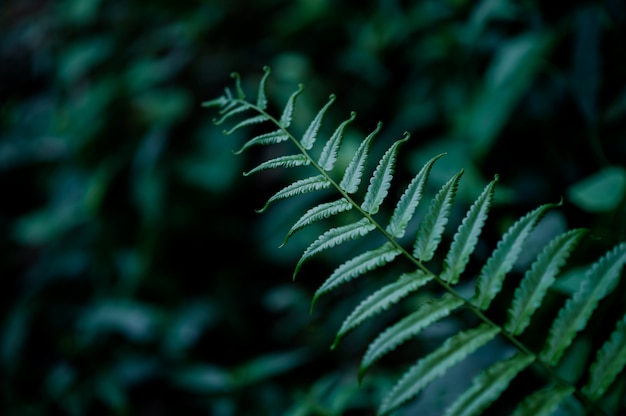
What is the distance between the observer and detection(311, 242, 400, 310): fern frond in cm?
55

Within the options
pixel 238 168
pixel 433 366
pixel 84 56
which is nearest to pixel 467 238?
pixel 433 366

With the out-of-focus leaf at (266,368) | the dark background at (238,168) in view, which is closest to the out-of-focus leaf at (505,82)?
the dark background at (238,168)

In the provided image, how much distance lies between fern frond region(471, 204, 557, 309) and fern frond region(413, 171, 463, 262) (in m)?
0.07

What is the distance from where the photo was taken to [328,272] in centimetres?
167

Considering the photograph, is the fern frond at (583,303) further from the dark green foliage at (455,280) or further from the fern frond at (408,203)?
the fern frond at (408,203)

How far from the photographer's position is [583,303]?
0.59 meters

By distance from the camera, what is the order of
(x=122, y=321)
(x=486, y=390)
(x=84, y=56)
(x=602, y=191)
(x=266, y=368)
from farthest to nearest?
(x=84, y=56) → (x=122, y=321) → (x=266, y=368) → (x=602, y=191) → (x=486, y=390)

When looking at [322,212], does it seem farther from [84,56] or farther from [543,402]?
[84,56]

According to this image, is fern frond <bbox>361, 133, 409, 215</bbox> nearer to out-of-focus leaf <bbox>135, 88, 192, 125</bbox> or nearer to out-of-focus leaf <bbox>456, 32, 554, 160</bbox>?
out-of-focus leaf <bbox>456, 32, 554, 160</bbox>

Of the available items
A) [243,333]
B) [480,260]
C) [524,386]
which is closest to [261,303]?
[243,333]

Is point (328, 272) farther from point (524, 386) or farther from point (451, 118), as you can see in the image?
point (524, 386)

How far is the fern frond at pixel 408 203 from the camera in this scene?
569 mm

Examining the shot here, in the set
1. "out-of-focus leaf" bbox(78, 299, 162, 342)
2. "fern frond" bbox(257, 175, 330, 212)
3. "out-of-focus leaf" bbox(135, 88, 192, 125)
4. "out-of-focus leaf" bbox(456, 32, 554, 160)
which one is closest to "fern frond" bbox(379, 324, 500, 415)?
"fern frond" bbox(257, 175, 330, 212)

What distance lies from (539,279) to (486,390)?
14 centimetres
